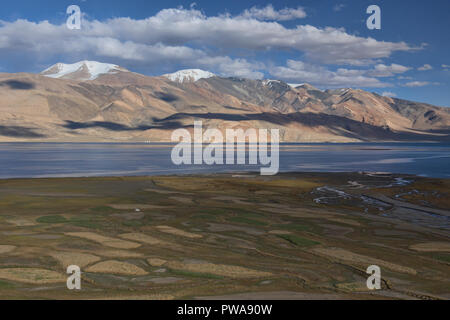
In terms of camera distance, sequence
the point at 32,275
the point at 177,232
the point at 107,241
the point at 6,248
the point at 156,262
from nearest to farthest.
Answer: the point at 32,275 → the point at 156,262 → the point at 6,248 → the point at 107,241 → the point at 177,232

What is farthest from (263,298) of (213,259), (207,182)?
(207,182)

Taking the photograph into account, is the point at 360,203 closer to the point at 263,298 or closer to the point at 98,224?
the point at 98,224

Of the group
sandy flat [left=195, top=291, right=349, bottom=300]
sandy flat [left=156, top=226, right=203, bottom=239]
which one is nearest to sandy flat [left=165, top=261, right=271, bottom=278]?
sandy flat [left=195, top=291, right=349, bottom=300]

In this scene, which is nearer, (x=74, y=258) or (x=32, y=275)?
(x=32, y=275)

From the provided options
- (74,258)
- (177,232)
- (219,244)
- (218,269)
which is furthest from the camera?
(177,232)

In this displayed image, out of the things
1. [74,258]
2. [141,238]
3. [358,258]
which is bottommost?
[358,258]

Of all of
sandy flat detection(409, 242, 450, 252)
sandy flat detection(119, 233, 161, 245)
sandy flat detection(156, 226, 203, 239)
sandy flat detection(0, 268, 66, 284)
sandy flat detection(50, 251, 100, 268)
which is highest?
sandy flat detection(0, 268, 66, 284)

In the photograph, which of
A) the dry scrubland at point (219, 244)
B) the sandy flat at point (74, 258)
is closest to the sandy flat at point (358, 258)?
the dry scrubland at point (219, 244)

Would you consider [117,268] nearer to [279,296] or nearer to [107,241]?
[107,241]

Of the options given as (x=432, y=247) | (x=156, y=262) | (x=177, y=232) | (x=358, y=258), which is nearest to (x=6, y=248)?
(x=156, y=262)

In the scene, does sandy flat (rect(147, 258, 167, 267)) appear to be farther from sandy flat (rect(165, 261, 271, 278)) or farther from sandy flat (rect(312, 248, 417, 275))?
sandy flat (rect(312, 248, 417, 275))
